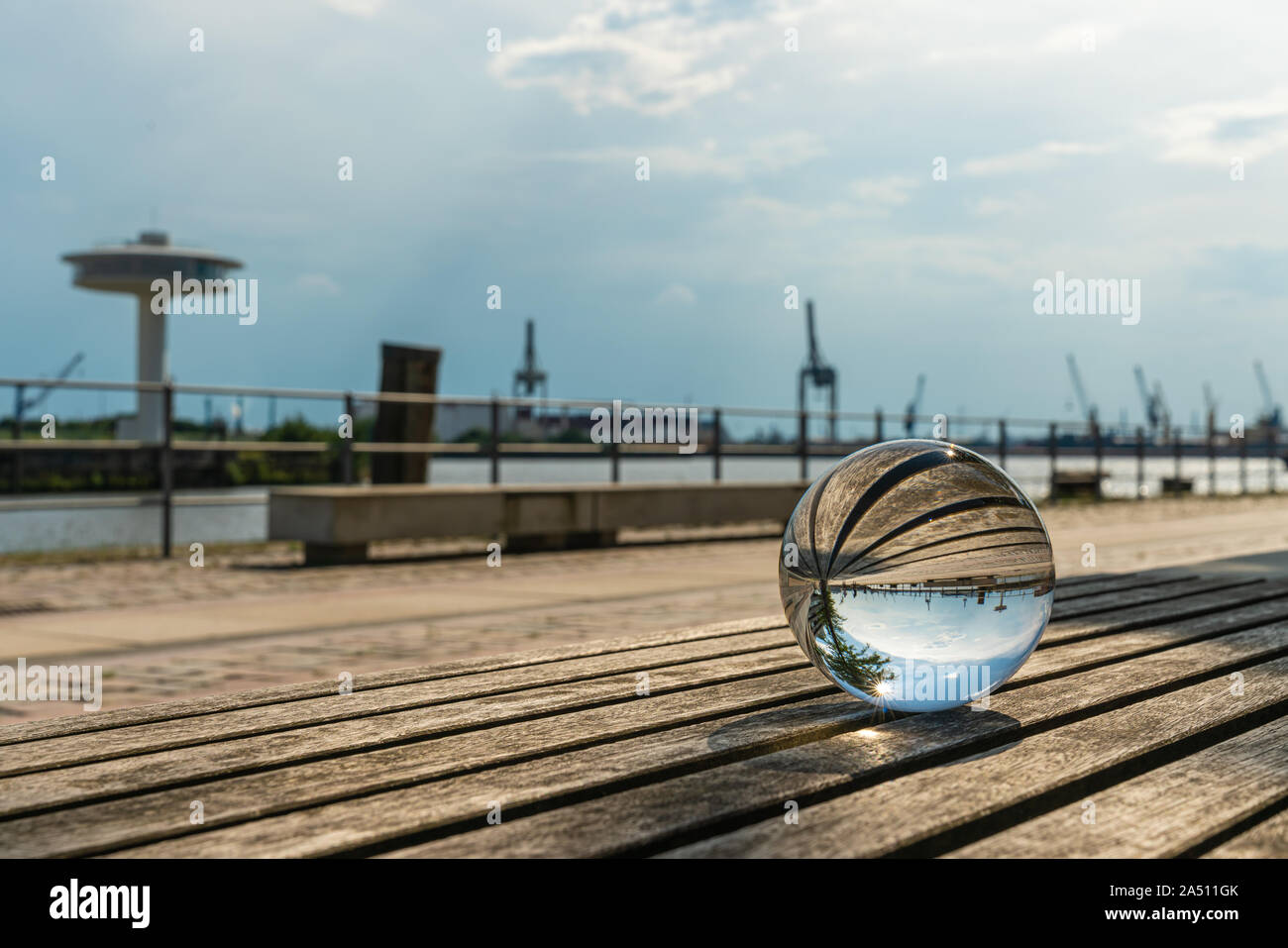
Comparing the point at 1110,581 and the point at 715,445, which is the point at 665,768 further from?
the point at 715,445

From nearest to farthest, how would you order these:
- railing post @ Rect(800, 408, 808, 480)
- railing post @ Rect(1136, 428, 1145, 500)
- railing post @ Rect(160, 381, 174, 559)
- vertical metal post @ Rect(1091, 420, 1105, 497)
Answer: railing post @ Rect(160, 381, 174, 559)
railing post @ Rect(800, 408, 808, 480)
vertical metal post @ Rect(1091, 420, 1105, 497)
railing post @ Rect(1136, 428, 1145, 500)

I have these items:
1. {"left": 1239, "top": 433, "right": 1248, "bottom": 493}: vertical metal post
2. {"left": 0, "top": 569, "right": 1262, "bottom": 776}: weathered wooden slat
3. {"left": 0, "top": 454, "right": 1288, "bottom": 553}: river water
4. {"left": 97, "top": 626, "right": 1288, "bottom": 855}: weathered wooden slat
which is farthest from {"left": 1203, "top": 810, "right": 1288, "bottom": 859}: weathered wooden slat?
{"left": 1239, "top": 433, "right": 1248, "bottom": 493}: vertical metal post

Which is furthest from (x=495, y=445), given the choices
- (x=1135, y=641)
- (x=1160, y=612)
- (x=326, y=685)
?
(x=326, y=685)

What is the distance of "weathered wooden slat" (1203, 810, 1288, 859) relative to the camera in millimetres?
1419

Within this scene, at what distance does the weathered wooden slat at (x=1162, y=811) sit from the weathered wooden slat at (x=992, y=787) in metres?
0.04

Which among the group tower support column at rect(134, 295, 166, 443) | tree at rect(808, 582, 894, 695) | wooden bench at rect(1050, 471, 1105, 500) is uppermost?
tower support column at rect(134, 295, 166, 443)

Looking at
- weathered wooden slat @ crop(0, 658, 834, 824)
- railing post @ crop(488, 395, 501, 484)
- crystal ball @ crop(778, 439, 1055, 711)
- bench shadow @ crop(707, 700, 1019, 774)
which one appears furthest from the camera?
railing post @ crop(488, 395, 501, 484)

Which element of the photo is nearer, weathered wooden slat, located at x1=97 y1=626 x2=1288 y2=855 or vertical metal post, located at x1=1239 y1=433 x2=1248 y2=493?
weathered wooden slat, located at x1=97 y1=626 x2=1288 y2=855

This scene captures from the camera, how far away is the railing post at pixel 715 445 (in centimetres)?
1457

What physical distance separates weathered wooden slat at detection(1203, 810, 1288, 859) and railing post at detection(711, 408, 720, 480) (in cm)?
1297

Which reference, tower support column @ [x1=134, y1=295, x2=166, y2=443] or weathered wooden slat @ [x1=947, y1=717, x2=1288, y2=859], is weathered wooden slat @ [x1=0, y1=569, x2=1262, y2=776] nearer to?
weathered wooden slat @ [x1=947, y1=717, x2=1288, y2=859]

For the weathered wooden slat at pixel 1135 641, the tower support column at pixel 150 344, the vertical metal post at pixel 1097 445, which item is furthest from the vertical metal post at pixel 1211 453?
the tower support column at pixel 150 344

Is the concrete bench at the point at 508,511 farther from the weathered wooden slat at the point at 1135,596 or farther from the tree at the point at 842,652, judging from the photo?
the tree at the point at 842,652
